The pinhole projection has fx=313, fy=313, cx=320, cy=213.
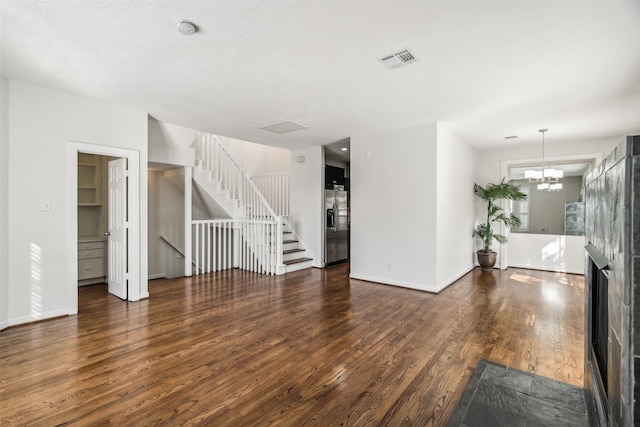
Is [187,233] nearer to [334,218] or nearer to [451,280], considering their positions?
[334,218]

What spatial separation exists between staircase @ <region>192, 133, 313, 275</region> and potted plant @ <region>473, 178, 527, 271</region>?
3629mm

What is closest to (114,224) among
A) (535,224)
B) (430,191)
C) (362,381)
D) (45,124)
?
(45,124)

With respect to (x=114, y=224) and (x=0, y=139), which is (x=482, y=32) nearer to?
(x=0, y=139)

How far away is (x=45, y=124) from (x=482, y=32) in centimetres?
438

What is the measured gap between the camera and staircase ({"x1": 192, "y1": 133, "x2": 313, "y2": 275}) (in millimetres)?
5980

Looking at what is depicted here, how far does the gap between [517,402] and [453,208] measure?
380 centimetres

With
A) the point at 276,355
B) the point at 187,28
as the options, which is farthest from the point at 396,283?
the point at 187,28

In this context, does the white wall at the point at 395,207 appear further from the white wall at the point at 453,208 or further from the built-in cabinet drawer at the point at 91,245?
the built-in cabinet drawer at the point at 91,245

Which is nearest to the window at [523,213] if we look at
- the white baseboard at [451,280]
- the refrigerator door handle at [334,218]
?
the white baseboard at [451,280]

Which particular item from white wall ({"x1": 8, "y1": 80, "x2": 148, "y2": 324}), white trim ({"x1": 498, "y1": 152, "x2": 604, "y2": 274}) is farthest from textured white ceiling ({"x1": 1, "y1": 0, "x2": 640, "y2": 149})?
white trim ({"x1": 498, "y1": 152, "x2": 604, "y2": 274})

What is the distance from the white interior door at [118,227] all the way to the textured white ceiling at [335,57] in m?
0.97

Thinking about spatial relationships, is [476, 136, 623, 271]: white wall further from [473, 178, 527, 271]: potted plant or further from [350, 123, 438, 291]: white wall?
[350, 123, 438, 291]: white wall

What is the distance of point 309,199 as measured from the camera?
22.1 feet

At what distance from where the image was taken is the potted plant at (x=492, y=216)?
622cm
